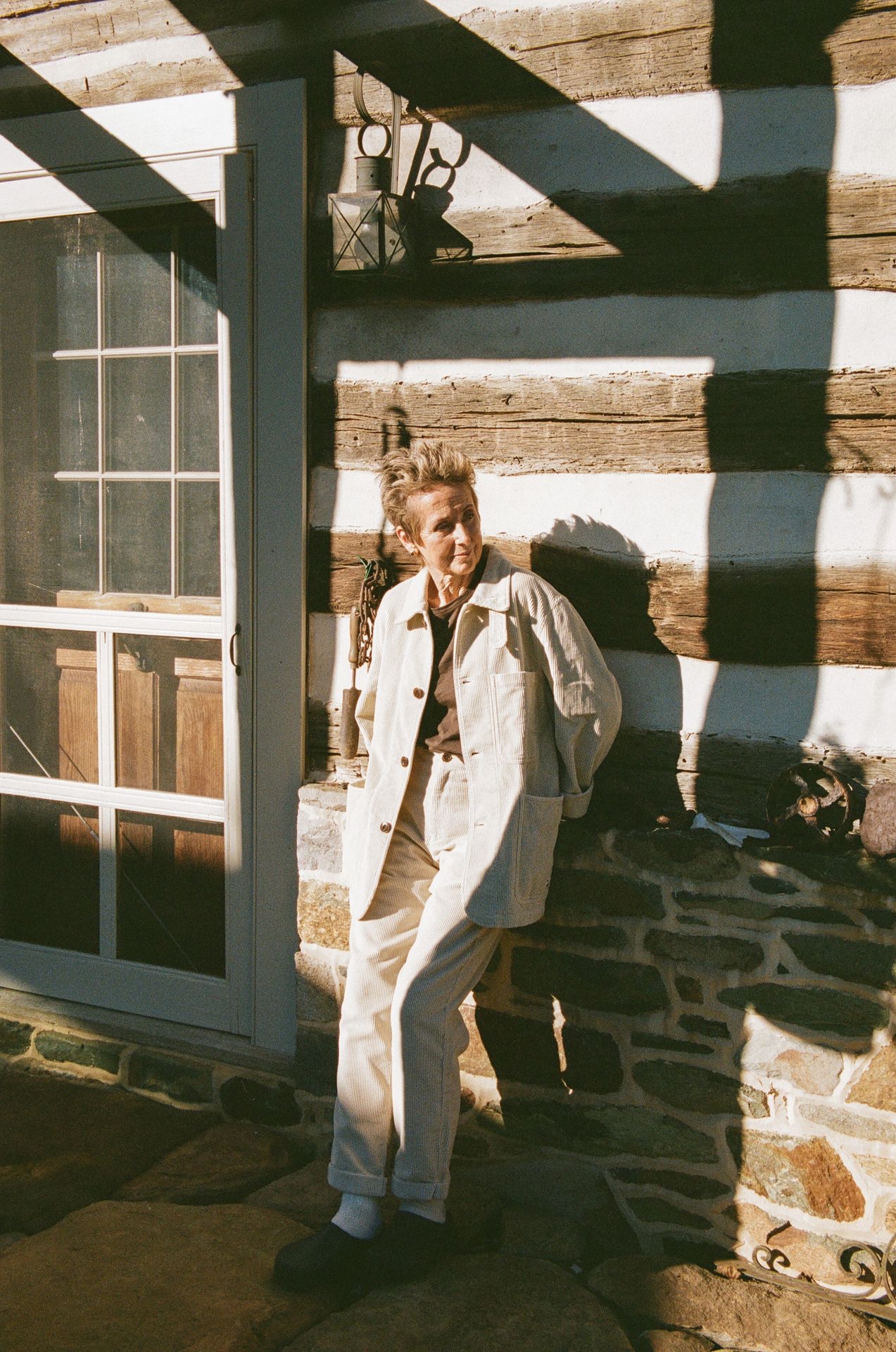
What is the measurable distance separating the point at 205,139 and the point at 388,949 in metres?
2.44

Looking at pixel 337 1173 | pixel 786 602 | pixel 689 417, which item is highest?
pixel 689 417

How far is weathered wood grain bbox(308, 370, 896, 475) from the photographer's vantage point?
9.89 feet

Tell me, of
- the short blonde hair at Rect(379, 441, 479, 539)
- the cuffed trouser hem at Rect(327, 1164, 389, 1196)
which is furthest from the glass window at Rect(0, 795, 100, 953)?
the short blonde hair at Rect(379, 441, 479, 539)

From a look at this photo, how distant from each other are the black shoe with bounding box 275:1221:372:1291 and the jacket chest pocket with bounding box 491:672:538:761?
125 centimetres

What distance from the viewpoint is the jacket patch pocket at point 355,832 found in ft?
10.6

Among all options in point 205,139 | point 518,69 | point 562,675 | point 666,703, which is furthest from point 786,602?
point 205,139

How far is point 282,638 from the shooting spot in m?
3.68

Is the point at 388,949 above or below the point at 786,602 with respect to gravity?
below

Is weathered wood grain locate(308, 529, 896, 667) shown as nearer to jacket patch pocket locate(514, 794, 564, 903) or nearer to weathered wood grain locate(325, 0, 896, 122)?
jacket patch pocket locate(514, 794, 564, 903)

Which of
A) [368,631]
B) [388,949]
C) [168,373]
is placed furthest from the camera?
[168,373]

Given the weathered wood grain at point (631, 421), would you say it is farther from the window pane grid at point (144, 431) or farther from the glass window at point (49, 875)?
the glass window at point (49, 875)

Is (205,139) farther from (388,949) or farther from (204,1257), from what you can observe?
(204,1257)

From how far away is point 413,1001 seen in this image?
2941 mm

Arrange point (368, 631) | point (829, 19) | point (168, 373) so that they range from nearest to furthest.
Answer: point (829, 19) < point (368, 631) < point (168, 373)
